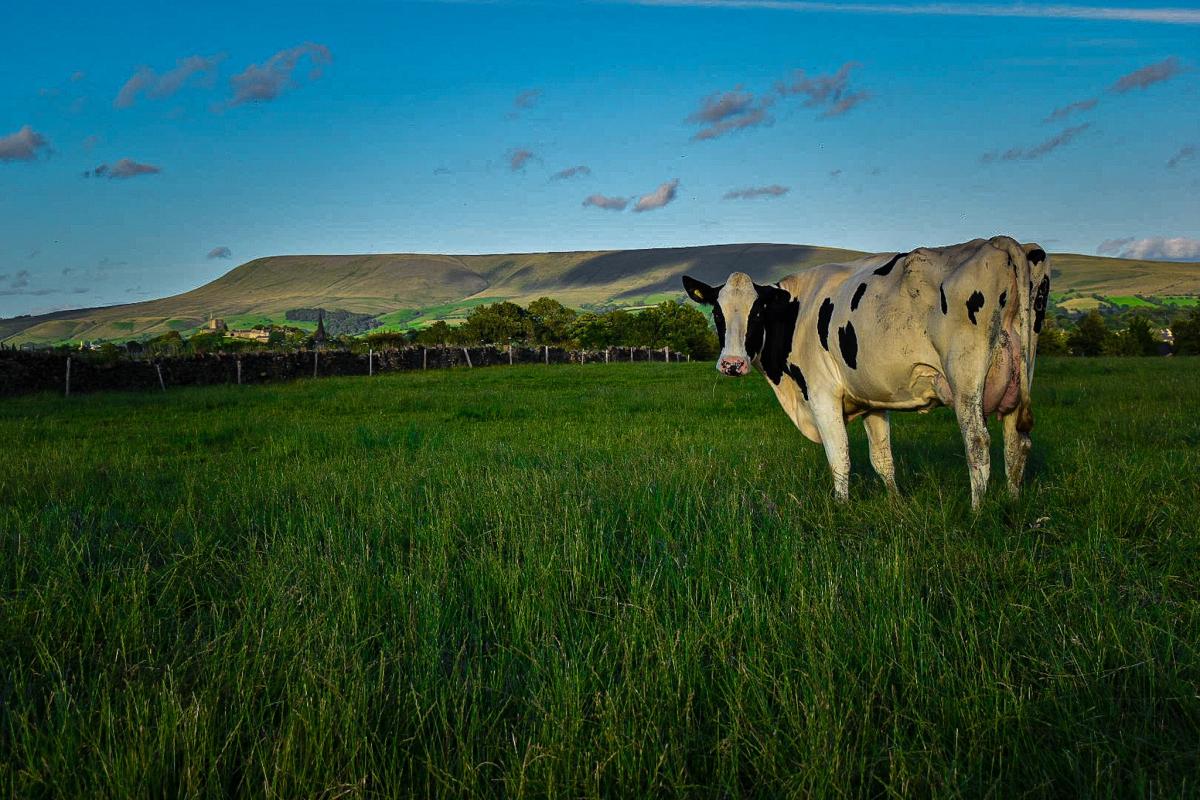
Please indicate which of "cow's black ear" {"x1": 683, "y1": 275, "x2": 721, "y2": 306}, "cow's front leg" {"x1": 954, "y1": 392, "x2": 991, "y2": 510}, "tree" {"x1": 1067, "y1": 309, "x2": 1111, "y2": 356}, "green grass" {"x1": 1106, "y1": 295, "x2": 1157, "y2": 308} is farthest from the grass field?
"green grass" {"x1": 1106, "y1": 295, "x2": 1157, "y2": 308}

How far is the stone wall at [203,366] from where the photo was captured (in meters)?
24.1

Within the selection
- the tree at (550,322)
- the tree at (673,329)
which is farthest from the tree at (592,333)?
the tree at (673,329)

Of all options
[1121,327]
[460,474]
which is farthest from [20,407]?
[1121,327]

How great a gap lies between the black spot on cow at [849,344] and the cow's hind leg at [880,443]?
30.2 inches

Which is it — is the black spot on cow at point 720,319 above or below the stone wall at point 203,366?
above

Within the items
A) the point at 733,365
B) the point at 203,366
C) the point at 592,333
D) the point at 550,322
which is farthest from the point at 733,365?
the point at 550,322

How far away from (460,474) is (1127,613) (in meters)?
Answer: 5.30

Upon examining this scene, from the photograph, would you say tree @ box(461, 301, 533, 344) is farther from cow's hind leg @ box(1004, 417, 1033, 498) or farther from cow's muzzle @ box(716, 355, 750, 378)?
cow's hind leg @ box(1004, 417, 1033, 498)

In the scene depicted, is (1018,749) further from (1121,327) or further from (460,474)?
→ (1121,327)

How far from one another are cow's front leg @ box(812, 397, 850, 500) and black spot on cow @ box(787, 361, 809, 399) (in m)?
0.24

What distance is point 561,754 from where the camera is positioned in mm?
2436

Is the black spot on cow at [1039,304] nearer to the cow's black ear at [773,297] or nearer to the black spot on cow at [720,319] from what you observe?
the cow's black ear at [773,297]

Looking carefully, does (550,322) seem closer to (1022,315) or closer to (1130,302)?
(1022,315)

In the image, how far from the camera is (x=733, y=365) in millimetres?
7059
